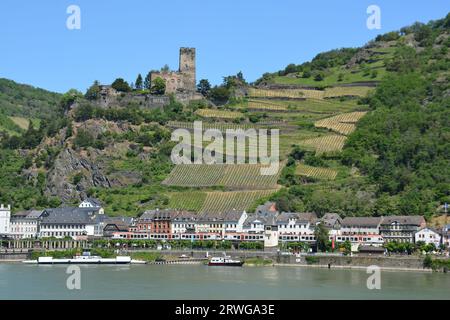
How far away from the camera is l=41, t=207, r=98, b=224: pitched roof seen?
92.1 metres

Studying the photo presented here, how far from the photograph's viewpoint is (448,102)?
113500mm

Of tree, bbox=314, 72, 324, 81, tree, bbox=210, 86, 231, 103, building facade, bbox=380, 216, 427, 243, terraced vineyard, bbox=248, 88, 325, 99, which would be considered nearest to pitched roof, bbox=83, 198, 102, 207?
building facade, bbox=380, 216, 427, 243

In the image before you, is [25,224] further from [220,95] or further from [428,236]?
[428,236]

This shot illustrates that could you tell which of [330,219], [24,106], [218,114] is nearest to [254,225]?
[330,219]

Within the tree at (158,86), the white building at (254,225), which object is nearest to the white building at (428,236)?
the white building at (254,225)

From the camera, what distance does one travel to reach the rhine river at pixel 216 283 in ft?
163

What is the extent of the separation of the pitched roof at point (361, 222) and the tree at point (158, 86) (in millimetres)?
41395

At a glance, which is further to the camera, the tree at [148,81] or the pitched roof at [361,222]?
the tree at [148,81]

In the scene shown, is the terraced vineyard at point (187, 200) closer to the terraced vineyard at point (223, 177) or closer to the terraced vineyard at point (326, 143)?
the terraced vineyard at point (223, 177)

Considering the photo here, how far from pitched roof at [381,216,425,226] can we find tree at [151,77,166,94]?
4408 cm

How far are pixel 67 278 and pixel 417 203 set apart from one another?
123ft

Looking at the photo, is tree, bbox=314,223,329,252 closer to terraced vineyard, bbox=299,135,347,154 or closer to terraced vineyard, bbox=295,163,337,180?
terraced vineyard, bbox=295,163,337,180
